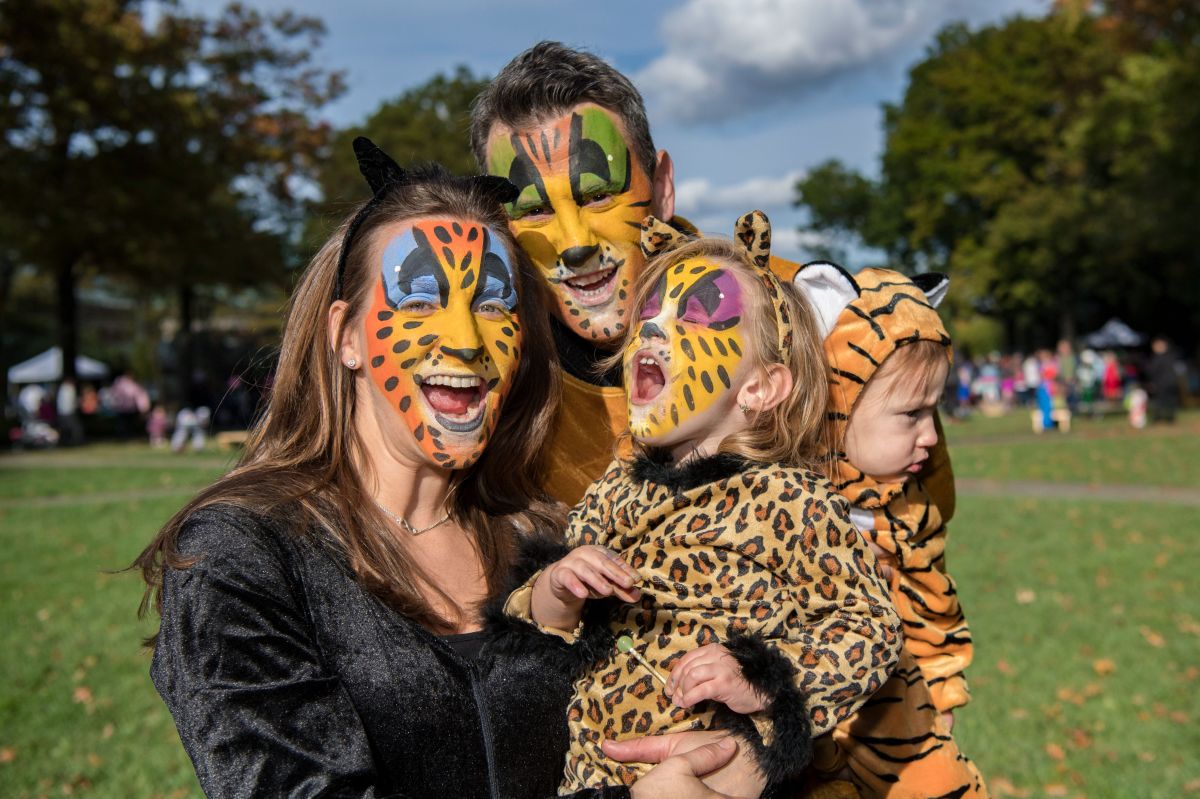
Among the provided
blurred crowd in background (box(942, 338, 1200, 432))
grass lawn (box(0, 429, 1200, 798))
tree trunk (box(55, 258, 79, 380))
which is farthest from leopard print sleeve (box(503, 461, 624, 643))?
tree trunk (box(55, 258, 79, 380))

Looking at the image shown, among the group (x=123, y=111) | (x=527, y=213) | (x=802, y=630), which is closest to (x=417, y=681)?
(x=802, y=630)

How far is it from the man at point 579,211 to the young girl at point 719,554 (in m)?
0.39

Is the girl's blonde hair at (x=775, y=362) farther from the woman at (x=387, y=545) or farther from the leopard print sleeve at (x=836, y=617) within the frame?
the woman at (x=387, y=545)

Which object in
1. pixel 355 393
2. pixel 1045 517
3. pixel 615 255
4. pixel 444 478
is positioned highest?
pixel 615 255

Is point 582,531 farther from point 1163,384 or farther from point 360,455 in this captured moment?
point 1163,384

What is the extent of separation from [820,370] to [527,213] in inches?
43.9

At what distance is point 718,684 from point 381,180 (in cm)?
162

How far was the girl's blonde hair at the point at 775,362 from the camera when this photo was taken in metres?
2.69

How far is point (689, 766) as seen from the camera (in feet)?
7.54

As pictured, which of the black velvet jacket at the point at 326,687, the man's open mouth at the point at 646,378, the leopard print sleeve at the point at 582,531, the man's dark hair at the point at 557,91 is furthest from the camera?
the man's dark hair at the point at 557,91

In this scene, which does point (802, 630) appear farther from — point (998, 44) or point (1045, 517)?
point (998, 44)

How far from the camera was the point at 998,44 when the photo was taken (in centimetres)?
4694

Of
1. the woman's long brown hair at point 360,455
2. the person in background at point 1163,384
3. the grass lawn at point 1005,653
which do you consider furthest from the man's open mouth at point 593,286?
the person in background at point 1163,384

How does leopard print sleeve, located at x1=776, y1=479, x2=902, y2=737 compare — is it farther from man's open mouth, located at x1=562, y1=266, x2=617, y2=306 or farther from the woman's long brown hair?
man's open mouth, located at x1=562, y1=266, x2=617, y2=306
